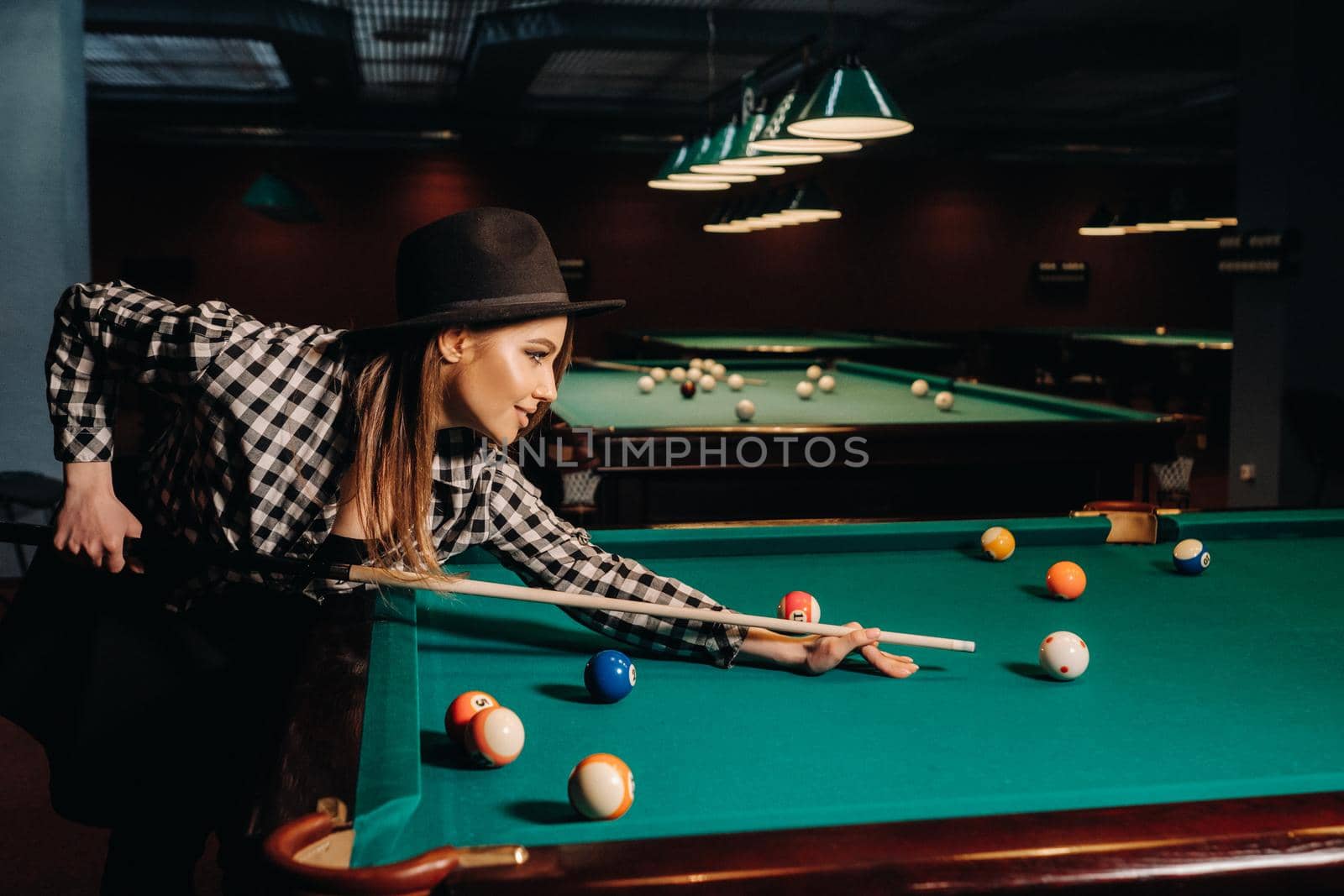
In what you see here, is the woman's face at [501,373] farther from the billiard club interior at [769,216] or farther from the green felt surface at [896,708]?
the billiard club interior at [769,216]

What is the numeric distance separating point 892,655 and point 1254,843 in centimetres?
64

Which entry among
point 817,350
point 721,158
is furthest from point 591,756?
point 817,350

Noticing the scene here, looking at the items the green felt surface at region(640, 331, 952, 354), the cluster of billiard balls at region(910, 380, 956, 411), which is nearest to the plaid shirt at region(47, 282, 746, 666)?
the cluster of billiard balls at region(910, 380, 956, 411)

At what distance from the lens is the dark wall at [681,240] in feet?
38.5

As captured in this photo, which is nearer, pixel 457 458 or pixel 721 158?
pixel 457 458

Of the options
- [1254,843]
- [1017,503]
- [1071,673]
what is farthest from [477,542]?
[1017,503]

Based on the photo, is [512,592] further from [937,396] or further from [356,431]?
[937,396]

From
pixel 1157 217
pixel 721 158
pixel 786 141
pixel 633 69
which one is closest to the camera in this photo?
pixel 786 141

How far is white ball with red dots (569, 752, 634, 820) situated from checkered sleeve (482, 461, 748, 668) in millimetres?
576

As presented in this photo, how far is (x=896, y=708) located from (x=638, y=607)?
378 millimetres

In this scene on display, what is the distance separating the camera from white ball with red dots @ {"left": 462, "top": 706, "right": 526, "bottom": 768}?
3.89ft

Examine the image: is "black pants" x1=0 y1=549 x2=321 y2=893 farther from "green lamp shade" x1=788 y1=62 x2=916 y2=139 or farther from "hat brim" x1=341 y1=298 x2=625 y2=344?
"green lamp shade" x1=788 y1=62 x2=916 y2=139

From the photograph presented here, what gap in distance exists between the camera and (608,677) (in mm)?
1430

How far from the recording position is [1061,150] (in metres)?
12.1
